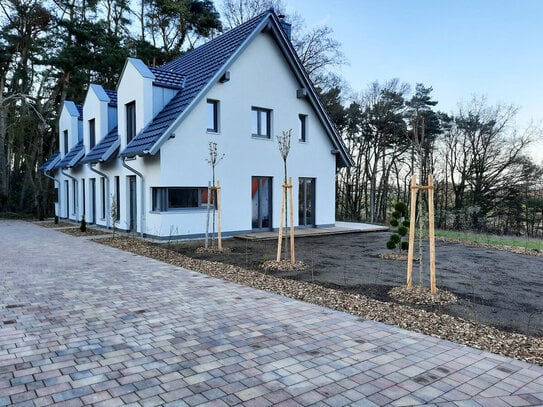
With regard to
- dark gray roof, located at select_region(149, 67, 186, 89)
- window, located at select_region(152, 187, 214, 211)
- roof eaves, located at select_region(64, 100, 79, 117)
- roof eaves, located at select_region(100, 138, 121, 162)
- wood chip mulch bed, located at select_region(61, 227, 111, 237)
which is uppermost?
roof eaves, located at select_region(64, 100, 79, 117)

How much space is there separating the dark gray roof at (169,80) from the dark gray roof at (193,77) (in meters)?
0.18

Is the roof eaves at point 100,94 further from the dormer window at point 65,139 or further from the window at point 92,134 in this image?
the dormer window at point 65,139

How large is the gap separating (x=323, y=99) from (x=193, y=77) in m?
14.0

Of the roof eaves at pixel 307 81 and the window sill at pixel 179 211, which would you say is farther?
the roof eaves at pixel 307 81

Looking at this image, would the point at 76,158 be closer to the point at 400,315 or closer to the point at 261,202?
the point at 261,202

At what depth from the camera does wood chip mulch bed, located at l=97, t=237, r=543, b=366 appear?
12.6 feet

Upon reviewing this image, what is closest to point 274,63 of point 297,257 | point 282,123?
point 282,123

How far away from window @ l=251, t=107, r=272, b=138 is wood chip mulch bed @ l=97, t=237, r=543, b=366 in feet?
22.8

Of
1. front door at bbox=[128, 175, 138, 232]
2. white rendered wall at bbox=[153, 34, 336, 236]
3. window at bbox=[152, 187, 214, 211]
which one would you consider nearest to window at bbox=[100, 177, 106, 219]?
front door at bbox=[128, 175, 138, 232]

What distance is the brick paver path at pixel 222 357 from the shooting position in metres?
2.87

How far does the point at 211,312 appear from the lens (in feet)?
15.9

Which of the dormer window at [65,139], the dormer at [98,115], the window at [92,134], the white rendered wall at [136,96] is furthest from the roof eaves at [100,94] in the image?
the dormer window at [65,139]

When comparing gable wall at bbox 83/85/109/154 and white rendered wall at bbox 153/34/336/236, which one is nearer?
white rendered wall at bbox 153/34/336/236

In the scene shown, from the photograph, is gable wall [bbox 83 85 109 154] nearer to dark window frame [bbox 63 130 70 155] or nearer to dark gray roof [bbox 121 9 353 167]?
dark gray roof [bbox 121 9 353 167]
